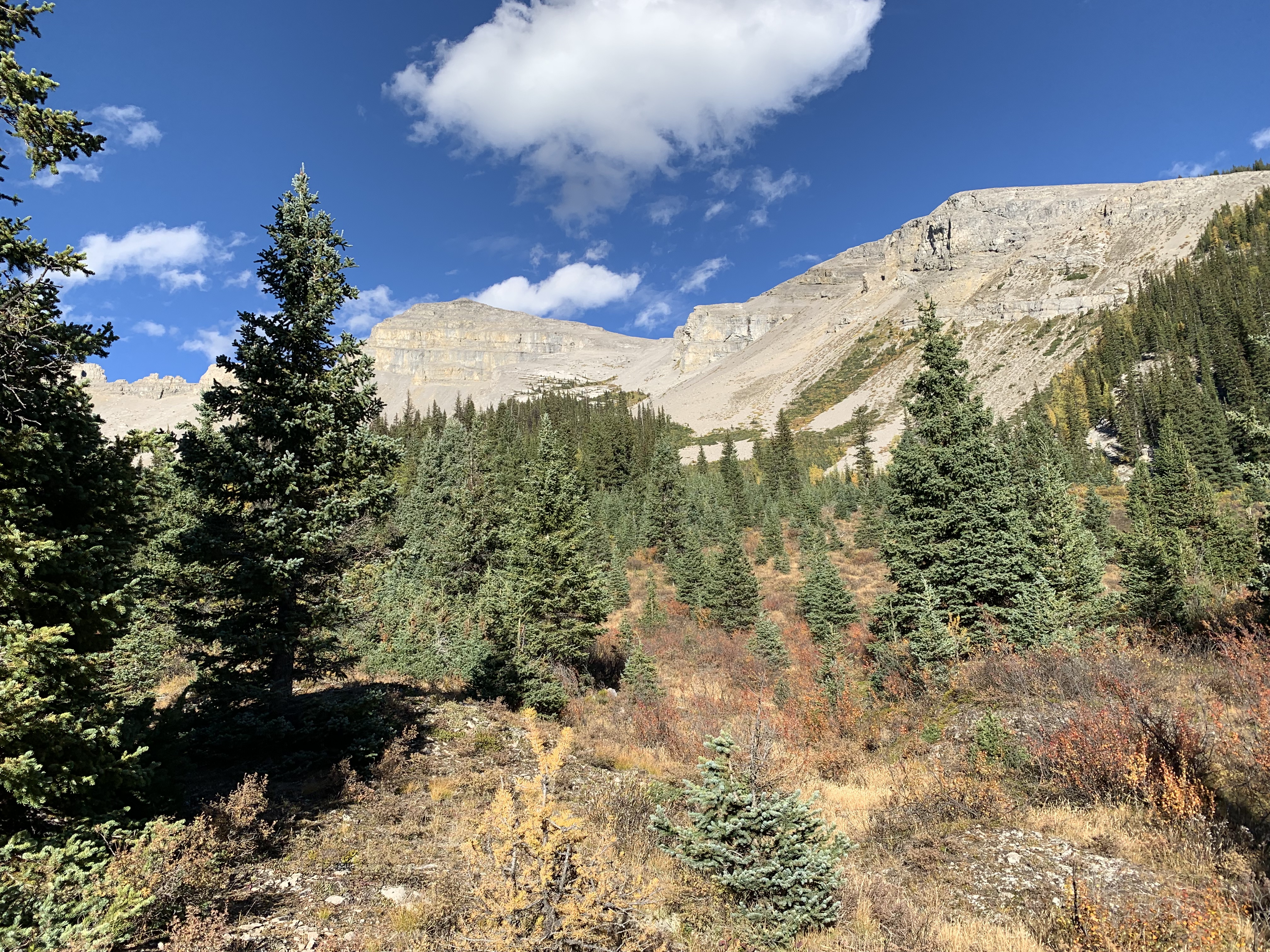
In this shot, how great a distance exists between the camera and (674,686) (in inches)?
903

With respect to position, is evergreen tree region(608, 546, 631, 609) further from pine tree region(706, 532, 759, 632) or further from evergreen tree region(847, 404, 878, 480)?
evergreen tree region(847, 404, 878, 480)

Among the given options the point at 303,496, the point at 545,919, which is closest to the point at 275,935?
the point at 545,919

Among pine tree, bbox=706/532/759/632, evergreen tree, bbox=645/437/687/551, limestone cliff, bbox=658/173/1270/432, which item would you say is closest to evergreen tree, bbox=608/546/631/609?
pine tree, bbox=706/532/759/632

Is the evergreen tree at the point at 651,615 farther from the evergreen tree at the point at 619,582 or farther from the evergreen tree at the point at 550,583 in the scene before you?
the evergreen tree at the point at 550,583

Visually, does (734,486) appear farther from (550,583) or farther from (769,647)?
(550,583)

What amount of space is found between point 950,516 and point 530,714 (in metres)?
14.1

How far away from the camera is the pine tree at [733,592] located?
3056cm

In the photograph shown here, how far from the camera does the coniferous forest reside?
5.13 metres

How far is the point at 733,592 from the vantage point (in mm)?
30922

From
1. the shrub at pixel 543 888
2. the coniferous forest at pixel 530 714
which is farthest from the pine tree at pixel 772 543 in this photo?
Result: the shrub at pixel 543 888

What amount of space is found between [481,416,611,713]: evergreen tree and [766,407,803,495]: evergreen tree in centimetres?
5170

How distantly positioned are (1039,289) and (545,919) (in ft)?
669

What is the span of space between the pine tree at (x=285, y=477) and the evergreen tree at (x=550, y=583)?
8787 mm

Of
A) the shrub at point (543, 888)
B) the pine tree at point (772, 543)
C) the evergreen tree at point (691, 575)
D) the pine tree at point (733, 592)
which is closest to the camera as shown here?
the shrub at point (543, 888)
